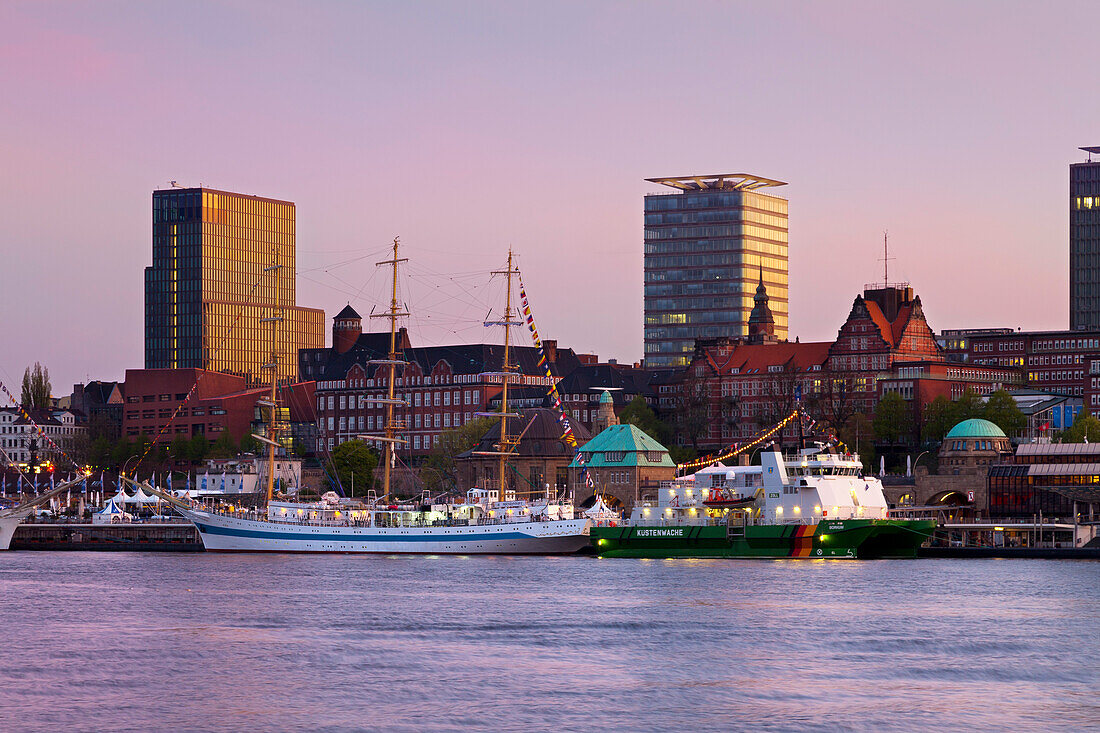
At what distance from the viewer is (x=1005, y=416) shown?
187m

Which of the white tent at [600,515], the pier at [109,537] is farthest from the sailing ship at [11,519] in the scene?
the white tent at [600,515]

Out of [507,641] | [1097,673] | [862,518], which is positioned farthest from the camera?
[862,518]

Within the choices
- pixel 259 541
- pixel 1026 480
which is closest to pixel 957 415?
pixel 1026 480

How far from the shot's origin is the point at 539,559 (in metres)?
137

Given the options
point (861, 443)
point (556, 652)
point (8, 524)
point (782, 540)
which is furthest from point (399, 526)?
point (556, 652)

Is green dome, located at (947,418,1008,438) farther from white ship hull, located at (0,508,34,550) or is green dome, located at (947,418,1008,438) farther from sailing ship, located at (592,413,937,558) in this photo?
white ship hull, located at (0,508,34,550)

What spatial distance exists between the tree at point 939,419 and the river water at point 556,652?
78.0 m

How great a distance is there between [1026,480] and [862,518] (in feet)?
102

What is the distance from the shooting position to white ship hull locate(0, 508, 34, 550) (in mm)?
161375

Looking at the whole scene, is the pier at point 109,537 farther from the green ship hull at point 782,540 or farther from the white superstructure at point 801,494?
the white superstructure at point 801,494

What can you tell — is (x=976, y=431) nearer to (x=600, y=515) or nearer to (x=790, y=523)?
(x=600, y=515)

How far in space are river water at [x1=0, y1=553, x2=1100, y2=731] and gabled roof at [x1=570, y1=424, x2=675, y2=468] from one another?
222 feet

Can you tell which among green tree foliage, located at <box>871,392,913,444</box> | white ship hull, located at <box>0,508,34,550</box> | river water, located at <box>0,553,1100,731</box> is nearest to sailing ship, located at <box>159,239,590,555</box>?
white ship hull, located at <box>0,508,34,550</box>

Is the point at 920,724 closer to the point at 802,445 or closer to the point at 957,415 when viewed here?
the point at 802,445
